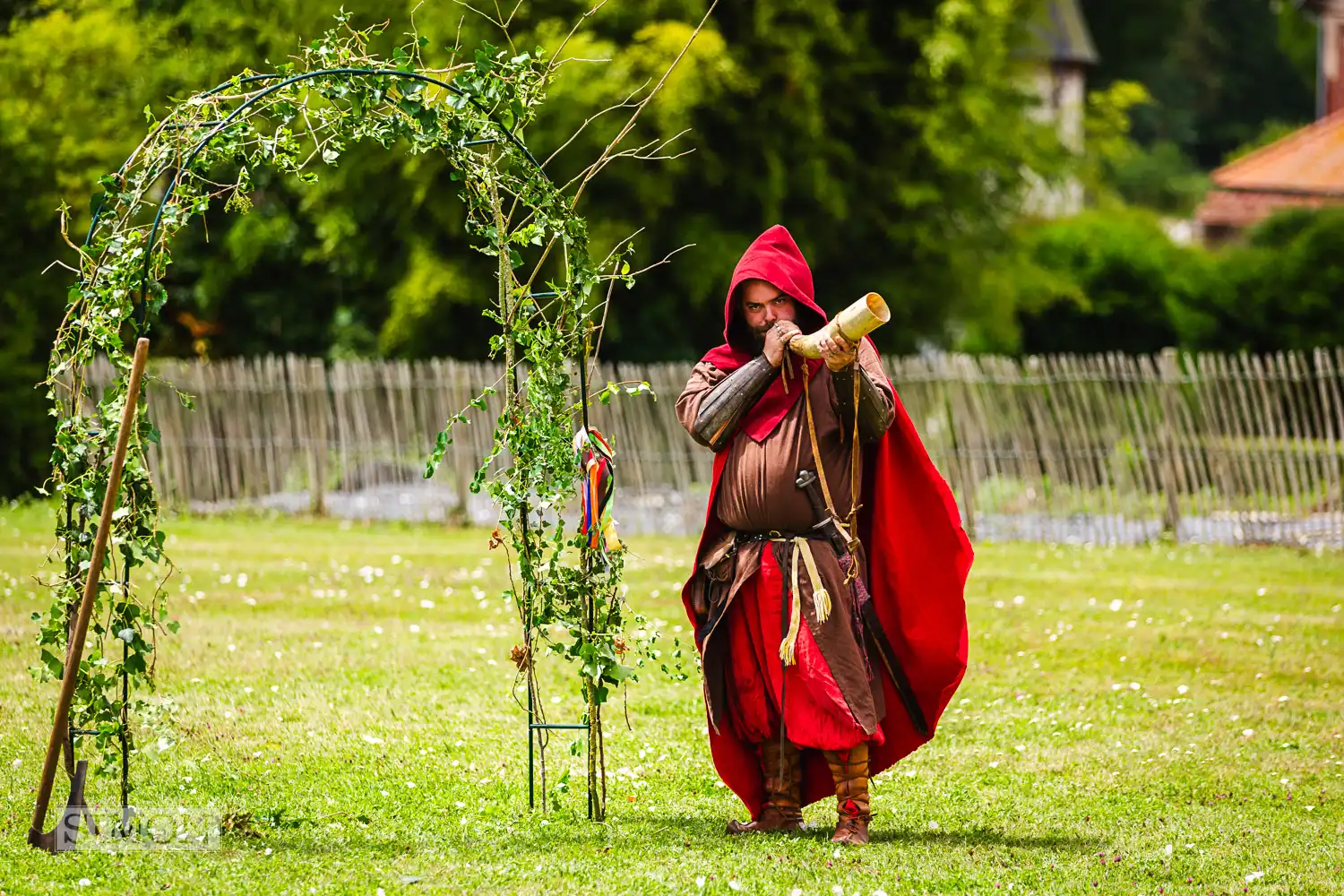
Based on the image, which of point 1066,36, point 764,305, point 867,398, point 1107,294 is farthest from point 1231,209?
point 867,398

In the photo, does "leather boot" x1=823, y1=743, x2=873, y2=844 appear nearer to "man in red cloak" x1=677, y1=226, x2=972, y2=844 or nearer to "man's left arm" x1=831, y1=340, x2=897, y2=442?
"man in red cloak" x1=677, y1=226, x2=972, y2=844

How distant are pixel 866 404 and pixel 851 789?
1297mm

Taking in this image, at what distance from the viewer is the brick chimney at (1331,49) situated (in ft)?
112

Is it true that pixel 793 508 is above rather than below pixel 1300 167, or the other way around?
below

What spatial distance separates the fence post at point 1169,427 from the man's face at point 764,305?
9493mm

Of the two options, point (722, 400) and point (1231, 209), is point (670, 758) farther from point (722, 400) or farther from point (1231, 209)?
point (1231, 209)

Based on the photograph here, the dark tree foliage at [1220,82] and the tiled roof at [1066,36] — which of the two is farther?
the dark tree foliage at [1220,82]

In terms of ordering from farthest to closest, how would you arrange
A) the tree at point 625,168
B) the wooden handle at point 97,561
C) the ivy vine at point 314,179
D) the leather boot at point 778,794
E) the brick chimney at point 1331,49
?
the brick chimney at point 1331,49 → the tree at point 625,168 → the leather boot at point 778,794 → the ivy vine at point 314,179 → the wooden handle at point 97,561

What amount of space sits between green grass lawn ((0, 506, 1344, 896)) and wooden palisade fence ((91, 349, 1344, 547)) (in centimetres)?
206

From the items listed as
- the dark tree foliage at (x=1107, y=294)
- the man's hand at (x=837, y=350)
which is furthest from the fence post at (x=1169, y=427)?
the dark tree foliage at (x=1107, y=294)

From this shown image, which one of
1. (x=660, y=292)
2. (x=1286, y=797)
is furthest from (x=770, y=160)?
(x=1286, y=797)

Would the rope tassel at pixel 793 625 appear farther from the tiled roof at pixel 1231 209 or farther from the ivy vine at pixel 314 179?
the tiled roof at pixel 1231 209

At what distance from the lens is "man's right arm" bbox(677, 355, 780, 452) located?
5152mm

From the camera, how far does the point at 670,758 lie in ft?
22.1
